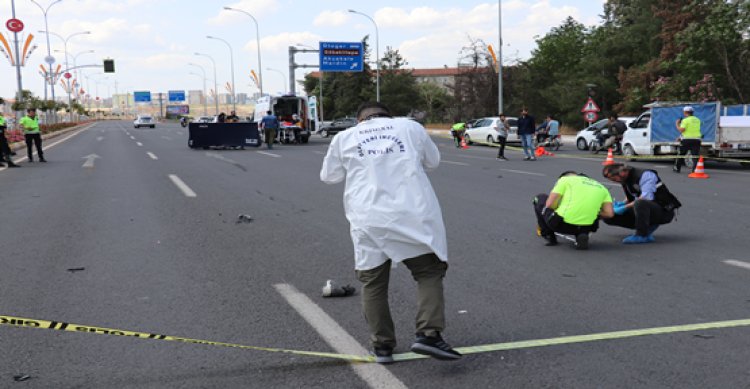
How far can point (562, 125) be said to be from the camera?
162ft

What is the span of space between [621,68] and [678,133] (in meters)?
24.7

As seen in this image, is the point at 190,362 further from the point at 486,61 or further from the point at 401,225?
the point at 486,61

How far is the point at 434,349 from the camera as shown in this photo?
371 cm

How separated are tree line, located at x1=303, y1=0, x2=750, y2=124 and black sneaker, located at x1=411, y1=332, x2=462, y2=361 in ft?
85.8

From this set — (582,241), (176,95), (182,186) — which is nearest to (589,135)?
(182,186)

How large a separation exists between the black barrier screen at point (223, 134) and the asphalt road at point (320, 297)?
54.1ft

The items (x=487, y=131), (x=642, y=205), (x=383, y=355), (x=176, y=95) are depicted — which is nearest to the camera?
(x=383, y=355)

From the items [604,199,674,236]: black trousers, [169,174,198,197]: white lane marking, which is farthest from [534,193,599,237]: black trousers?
[169,174,198,197]: white lane marking

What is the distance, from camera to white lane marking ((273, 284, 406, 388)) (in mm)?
3615

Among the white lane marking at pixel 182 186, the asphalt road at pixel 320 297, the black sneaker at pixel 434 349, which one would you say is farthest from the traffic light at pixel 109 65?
Answer: the black sneaker at pixel 434 349

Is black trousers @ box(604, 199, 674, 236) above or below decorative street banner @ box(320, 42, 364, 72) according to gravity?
below

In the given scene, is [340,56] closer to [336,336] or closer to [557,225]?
[557,225]

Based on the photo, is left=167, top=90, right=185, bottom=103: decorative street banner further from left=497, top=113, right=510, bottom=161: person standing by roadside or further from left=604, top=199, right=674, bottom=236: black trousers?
left=604, top=199, right=674, bottom=236: black trousers

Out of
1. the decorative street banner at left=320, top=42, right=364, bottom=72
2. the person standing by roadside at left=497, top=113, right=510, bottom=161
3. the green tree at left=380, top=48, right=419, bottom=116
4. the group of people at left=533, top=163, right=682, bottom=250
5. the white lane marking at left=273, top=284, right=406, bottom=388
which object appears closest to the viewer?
the white lane marking at left=273, top=284, right=406, bottom=388
